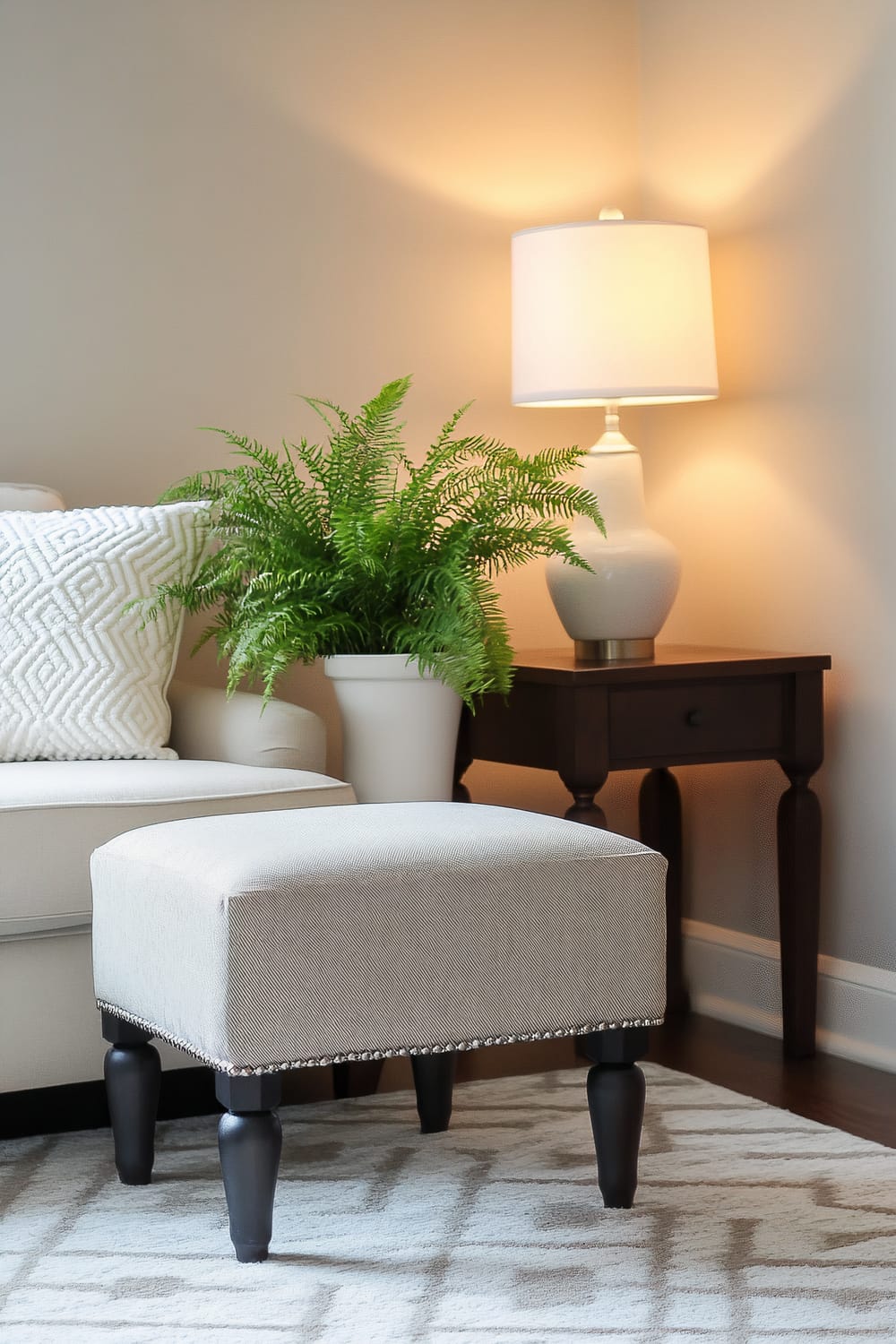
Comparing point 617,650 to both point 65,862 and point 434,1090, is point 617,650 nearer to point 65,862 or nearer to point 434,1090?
point 434,1090

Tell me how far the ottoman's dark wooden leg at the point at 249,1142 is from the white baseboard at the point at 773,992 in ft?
4.08

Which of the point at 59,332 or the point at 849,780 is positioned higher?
the point at 59,332

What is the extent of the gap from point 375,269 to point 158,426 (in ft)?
1.67

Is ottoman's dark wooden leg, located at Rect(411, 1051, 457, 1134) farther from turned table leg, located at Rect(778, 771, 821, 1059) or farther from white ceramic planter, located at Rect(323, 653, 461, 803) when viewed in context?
turned table leg, located at Rect(778, 771, 821, 1059)

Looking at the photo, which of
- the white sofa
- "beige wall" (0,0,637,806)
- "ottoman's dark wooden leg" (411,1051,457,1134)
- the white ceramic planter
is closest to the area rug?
"ottoman's dark wooden leg" (411,1051,457,1134)

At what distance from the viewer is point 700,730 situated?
2.50 meters

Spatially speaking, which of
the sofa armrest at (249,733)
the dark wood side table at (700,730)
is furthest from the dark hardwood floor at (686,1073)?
the sofa armrest at (249,733)

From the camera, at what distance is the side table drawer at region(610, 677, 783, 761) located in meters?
2.45

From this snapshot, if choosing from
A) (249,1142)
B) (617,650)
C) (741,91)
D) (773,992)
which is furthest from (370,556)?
(741,91)

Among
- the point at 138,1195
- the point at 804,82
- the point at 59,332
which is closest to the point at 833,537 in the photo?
the point at 804,82

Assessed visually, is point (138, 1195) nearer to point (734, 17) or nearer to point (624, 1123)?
point (624, 1123)

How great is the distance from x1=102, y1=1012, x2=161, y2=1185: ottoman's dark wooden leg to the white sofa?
0.42ft

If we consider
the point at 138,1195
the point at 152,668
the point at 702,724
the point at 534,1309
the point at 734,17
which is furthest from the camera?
A: the point at 734,17

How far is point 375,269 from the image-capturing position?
9.56 ft
